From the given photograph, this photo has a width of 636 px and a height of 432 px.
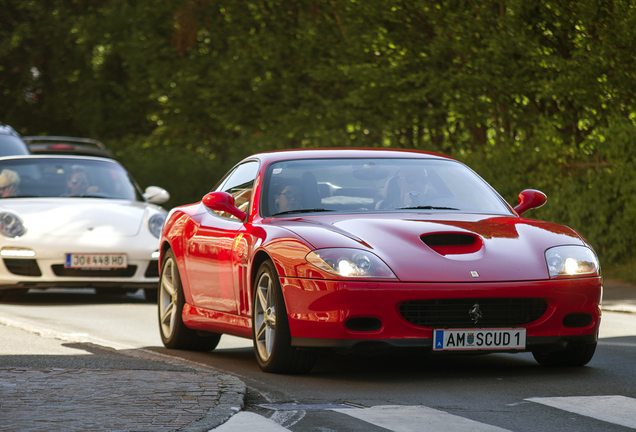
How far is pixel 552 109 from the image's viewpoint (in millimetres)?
17781

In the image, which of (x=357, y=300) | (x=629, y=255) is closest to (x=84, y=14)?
(x=629, y=255)

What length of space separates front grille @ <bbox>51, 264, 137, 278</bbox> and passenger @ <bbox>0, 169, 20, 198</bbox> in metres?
1.38

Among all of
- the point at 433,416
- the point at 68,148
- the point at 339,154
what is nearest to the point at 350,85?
the point at 68,148

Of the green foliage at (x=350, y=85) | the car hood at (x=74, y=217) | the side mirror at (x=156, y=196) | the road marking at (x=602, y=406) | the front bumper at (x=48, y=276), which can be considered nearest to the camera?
the road marking at (x=602, y=406)

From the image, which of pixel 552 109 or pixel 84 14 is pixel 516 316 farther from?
pixel 84 14

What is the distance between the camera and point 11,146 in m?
16.9

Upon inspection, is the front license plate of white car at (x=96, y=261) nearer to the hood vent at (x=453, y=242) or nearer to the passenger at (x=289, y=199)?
the passenger at (x=289, y=199)

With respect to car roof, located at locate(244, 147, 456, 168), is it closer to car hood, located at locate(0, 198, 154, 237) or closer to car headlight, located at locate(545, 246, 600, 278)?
car headlight, located at locate(545, 246, 600, 278)

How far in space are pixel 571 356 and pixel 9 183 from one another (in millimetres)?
8177

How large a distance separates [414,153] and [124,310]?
4.93m

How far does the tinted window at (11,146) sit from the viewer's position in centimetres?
1675

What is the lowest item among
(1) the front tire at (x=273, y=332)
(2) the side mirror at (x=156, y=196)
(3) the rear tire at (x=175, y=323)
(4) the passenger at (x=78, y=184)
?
(2) the side mirror at (x=156, y=196)

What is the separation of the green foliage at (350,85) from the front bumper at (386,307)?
25.6 feet

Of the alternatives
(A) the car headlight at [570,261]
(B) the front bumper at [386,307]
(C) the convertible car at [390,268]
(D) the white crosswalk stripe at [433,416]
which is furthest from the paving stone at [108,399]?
(A) the car headlight at [570,261]
